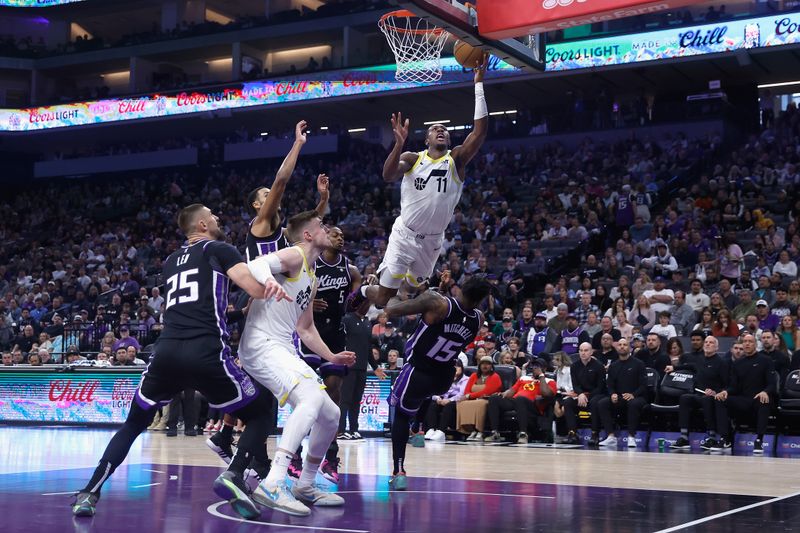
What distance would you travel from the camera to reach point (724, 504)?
23.0 ft

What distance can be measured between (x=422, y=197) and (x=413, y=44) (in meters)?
3.00

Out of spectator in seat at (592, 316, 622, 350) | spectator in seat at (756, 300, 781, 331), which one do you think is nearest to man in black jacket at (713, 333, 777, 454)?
spectator in seat at (756, 300, 781, 331)

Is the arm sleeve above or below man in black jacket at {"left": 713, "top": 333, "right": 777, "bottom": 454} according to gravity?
above

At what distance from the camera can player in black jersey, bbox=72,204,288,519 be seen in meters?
6.20

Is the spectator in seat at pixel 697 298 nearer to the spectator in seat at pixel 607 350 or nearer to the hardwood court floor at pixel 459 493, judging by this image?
the spectator in seat at pixel 607 350

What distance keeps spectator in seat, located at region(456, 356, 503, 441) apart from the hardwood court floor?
215 centimetres

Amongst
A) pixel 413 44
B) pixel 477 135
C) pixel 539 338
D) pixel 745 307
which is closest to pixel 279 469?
pixel 477 135

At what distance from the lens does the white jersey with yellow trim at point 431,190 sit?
8.59 m

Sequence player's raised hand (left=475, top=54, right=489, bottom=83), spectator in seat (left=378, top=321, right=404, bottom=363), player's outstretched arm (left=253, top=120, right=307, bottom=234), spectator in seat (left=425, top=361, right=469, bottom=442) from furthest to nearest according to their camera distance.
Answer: spectator in seat (left=378, top=321, right=404, bottom=363), spectator in seat (left=425, top=361, right=469, bottom=442), player's raised hand (left=475, top=54, right=489, bottom=83), player's outstretched arm (left=253, top=120, right=307, bottom=234)

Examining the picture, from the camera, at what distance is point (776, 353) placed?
12844 mm

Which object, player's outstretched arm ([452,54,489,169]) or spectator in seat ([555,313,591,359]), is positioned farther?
spectator in seat ([555,313,591,359])

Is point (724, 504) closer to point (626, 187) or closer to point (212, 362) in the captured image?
point (212, 362)

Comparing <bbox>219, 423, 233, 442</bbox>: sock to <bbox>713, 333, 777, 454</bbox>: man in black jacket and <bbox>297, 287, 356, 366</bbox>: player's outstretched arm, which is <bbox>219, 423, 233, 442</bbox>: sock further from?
<bbox>713, 333, 777, 454</bbox>: man in black jacket

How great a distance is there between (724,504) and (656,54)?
61.1 feet
